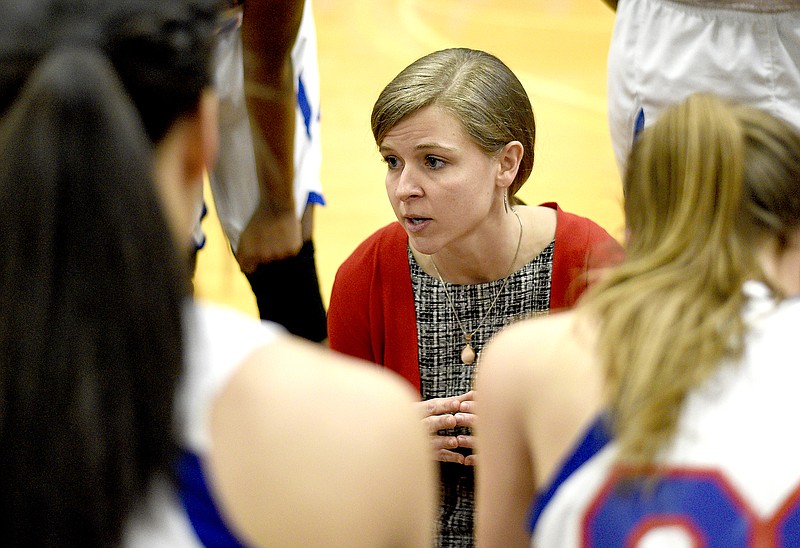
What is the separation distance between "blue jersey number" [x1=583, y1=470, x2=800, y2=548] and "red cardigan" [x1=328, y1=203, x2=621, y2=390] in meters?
1.03

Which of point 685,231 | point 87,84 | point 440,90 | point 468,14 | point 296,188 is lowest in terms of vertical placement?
point 468,14

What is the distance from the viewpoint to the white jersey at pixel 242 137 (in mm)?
2324

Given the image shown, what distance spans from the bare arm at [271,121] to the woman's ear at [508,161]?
52 cm

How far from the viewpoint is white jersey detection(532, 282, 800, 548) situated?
3.32ft

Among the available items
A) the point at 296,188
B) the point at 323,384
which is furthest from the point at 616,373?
the point at 296,188

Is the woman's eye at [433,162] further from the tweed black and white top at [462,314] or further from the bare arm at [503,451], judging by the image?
the bare arm at [503,451]

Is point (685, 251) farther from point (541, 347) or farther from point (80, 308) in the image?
point (80, 308)

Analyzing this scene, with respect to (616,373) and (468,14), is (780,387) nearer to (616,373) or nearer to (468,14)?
(616,373)

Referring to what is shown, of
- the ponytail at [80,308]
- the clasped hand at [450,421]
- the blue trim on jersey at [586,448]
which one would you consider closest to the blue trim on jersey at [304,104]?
the clasped hand at [450,421]

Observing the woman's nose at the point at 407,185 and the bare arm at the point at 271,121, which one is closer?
the woman's nose at the point at 407,185

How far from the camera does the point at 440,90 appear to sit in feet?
6.80

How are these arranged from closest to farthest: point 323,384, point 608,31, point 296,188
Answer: point 323,384, point 296,188, point 608,31

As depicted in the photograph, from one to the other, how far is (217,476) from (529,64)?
6.15 metres

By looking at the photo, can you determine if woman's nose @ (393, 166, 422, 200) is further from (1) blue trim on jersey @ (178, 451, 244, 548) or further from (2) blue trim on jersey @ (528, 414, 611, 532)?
(1) blue trim on jersey @ (178, 451, 244, 548)
